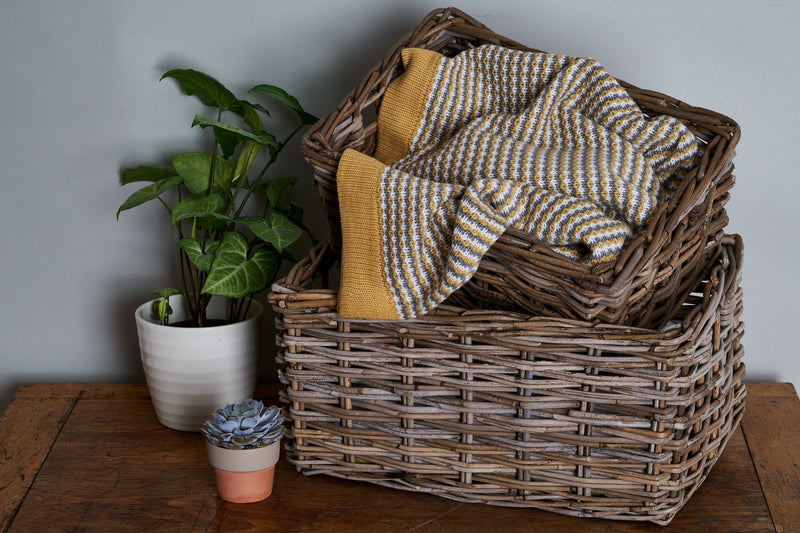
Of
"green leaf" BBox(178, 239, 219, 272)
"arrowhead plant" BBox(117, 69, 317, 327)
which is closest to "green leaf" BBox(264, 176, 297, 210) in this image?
"arrowhead plant" BBox(117, 69, 317, 327)

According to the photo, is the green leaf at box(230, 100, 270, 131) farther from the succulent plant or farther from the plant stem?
the succulent plant

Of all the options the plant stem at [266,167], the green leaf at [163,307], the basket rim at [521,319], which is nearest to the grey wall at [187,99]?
the plant stem at [266,167]

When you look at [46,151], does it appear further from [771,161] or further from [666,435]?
[771,161]

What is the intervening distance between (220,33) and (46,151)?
0.35 metres

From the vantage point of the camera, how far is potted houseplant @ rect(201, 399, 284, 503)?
874mm

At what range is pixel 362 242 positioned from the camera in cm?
86

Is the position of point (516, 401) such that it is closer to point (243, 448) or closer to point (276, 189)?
point (243, 448)

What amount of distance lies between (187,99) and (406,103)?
15.8 inches

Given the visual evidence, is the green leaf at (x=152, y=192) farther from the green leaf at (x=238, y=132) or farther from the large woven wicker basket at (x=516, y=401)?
the large woven wicker basket at (x=516, y=401)

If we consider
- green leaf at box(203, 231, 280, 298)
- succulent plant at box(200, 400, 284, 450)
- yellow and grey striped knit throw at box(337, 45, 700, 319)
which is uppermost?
yellow and grey striped knit throw at box(337, 45, 700, 319)

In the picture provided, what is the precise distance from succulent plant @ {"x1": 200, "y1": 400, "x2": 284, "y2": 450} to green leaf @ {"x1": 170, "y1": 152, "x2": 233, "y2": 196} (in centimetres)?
38

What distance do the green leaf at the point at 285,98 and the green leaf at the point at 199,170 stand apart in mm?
127

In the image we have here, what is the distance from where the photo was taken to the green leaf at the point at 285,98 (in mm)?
1066

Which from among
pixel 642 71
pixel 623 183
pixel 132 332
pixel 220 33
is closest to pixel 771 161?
pixel 642 71
